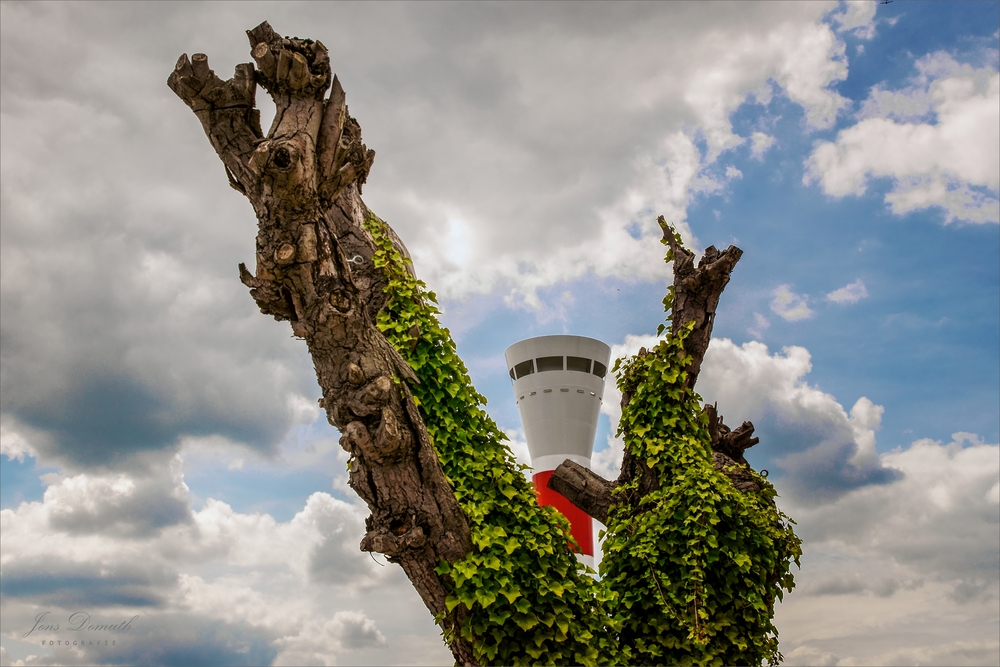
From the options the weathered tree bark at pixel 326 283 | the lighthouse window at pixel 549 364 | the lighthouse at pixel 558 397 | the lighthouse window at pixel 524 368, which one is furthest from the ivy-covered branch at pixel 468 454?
the lighthouse window at pixel 524 368

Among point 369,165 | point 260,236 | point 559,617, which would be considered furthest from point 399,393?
point 369,165

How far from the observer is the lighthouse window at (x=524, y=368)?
13.4m

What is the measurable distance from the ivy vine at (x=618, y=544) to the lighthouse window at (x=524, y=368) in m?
5.07

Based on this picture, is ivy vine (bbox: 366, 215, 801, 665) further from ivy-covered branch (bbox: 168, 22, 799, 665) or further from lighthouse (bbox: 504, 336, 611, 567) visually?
lighthouse (bbox: 504, 336, 611, 567)

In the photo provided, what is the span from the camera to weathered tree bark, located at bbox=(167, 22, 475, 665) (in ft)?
16.4

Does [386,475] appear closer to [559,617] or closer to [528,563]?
[528,563]

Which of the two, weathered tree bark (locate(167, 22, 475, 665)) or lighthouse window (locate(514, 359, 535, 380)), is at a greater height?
lighthouse window (locate(514, 359, 535, 380))

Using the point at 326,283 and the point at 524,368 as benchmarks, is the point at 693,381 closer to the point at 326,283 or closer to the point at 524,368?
the point at 326,283

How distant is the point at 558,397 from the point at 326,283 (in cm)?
828

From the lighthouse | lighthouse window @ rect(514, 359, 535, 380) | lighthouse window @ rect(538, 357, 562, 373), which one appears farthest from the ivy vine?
lighthouse window @ rect(514, 359, 535, 380)

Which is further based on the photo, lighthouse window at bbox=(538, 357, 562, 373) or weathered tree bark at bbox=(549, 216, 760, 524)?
lighthouse window at bbox=(538, 357, 562, 373)

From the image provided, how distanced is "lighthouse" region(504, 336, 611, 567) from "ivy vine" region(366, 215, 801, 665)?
4.54m

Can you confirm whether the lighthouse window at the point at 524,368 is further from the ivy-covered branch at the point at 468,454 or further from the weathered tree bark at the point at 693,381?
the ivy-covered branch at the point at 468,454

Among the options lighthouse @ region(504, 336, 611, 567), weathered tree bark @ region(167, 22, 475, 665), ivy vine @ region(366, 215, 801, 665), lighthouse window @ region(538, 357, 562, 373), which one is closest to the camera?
weathered tree bark @ region(167, 22, 475, 665)
